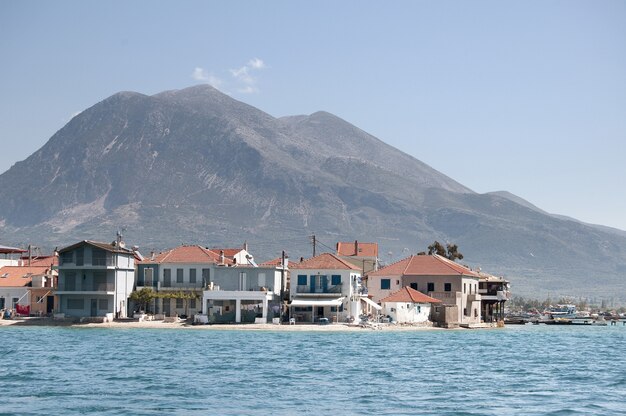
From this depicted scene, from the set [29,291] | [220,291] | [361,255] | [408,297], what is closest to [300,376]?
[220,291]

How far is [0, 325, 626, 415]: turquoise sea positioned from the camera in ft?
118

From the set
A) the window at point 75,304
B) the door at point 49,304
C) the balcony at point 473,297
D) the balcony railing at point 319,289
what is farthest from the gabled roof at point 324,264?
the door at point 49,304

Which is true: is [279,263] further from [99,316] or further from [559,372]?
[559,372]

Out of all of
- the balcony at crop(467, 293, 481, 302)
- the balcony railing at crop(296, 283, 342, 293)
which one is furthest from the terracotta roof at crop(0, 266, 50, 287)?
the balcony at crop(467, 293, 481, 302)

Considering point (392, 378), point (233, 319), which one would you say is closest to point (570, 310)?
point (233, 319)

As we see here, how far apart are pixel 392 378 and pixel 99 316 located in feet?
154

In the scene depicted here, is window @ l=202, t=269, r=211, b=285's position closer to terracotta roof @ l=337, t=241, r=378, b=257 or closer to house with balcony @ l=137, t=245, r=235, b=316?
house with balcony @ l=137, t=245, r=235, b=316

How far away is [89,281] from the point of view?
86688 mm

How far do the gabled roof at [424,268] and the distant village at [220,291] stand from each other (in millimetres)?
180

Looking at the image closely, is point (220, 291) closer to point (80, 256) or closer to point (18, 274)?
point (80, 256)

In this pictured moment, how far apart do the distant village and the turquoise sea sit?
1476 cm

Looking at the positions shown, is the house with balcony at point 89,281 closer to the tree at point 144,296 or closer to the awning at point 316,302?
the tree at point 144,296

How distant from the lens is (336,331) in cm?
7906

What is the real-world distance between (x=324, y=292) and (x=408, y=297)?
7.01 metres
